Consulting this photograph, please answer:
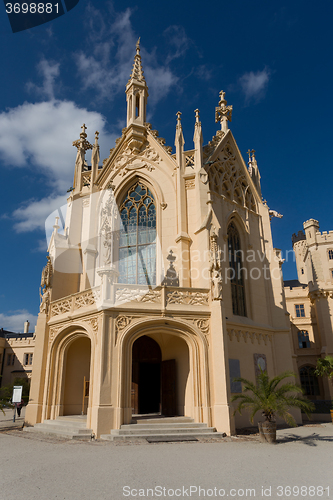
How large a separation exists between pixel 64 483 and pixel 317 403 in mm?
20263

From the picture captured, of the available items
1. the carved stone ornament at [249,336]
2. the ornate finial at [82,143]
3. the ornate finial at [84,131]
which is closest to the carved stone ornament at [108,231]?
the carved stone ornament at [249,336]

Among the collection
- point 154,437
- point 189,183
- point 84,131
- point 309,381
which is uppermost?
point 84,131

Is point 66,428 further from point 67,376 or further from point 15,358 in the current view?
point 15,358

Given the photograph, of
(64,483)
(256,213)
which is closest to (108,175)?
(256,213)

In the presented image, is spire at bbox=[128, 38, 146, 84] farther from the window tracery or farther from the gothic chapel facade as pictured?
the window tracery

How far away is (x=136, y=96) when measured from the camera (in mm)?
23703

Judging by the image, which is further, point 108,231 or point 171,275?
point 171,275

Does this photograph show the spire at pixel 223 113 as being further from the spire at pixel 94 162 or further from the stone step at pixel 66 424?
the stone step at pixel 66 424

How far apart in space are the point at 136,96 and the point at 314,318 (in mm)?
30667

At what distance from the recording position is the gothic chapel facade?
1476 centimetres

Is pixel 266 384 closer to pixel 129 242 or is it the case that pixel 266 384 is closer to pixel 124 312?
pixel 124 312

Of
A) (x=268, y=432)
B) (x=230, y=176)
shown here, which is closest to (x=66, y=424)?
(x=268, y=432)

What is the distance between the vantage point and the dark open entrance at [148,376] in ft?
57.1

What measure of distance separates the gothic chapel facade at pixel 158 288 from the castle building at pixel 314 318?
1953cm
